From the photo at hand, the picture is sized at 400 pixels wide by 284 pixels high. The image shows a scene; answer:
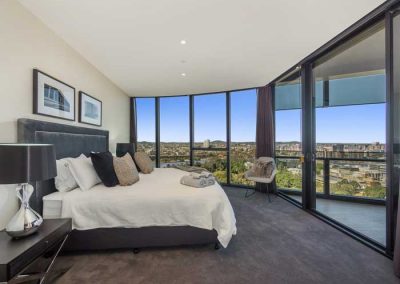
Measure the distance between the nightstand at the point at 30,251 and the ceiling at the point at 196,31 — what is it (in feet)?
6.99

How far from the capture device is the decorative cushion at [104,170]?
2482 mm

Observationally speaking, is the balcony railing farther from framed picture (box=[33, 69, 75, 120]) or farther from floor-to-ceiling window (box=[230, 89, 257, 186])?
framed picture (box=[33, 69, 75, 120])

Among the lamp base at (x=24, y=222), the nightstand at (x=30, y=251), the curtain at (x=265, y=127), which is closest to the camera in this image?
the nightstand at (x=30, y=251)

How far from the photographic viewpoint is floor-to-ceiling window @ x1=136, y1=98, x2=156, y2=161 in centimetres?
577

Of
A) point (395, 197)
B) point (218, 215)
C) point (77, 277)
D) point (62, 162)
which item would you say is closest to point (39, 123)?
point (62, 162)

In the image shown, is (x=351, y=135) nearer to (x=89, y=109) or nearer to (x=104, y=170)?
(x=104, y=170)

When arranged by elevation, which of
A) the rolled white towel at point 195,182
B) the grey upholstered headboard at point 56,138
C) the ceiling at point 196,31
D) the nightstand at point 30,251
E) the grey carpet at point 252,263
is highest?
the ceiling at point 196,31

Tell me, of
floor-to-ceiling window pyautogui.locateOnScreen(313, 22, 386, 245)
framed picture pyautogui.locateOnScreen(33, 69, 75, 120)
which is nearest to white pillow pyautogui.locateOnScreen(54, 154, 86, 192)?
framed picture pyautogui.locateOnScreen(33, 69, 75, 120)

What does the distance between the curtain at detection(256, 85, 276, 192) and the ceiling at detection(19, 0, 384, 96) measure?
33.4 inches

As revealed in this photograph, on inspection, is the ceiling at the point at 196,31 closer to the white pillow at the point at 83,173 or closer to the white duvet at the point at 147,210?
the white pillow at the point at 83,173

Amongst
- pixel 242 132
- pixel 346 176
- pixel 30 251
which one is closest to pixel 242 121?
pixel 242 132

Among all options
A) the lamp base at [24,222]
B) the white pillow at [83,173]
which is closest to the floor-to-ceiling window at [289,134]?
the white pillow at [83,173]

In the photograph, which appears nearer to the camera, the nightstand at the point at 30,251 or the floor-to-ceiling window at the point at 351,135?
the nightstand at the point at 30,251

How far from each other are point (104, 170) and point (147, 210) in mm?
799
